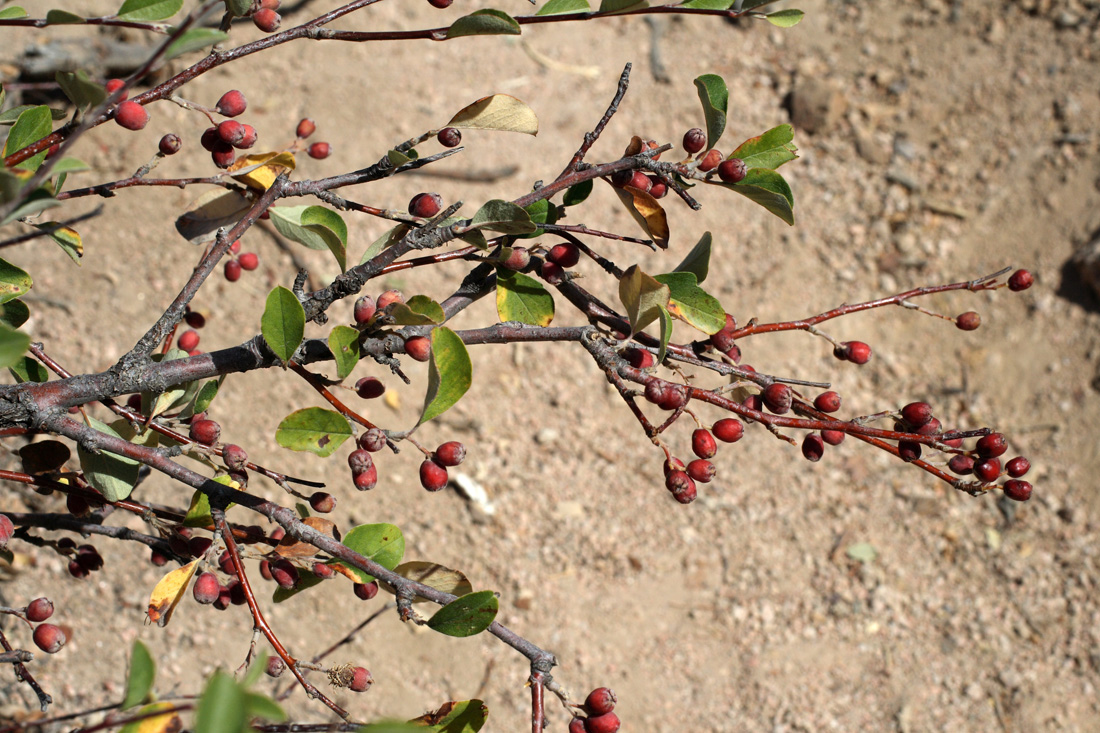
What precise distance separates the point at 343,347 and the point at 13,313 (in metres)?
0.53

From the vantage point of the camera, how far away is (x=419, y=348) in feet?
2.76

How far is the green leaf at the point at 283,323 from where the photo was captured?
0.77 meters

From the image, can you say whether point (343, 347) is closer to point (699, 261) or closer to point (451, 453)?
point (451, 453)

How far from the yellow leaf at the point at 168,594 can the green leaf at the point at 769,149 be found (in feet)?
2.42

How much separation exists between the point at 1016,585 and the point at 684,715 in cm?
104

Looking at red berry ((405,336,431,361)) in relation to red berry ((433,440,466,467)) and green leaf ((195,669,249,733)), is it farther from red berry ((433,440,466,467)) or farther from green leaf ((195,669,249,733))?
green leaf ((195,669,249,733))

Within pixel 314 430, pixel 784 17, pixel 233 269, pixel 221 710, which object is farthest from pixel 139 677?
pixel 784 17

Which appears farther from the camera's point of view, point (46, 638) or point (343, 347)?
point (46, 638)

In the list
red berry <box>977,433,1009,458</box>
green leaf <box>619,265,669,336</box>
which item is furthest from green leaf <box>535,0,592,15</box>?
red berry <box>977,433,1009,458</box>

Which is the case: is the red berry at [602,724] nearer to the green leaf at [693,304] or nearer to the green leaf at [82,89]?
the green leaf at [693,304]

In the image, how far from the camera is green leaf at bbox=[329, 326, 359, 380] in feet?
2.56

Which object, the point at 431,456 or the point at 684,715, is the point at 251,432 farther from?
the point at 431,456

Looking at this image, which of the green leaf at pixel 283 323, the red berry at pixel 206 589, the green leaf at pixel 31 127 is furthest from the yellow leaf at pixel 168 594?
the green leaf at pixel 31 127

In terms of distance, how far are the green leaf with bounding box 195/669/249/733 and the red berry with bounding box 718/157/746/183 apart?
2.22 feet
